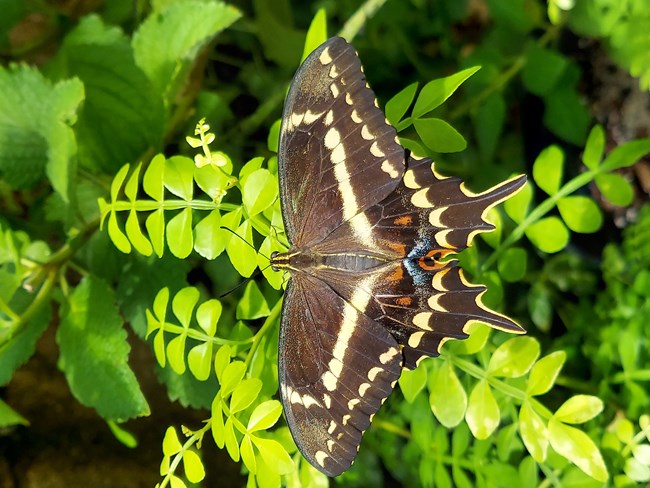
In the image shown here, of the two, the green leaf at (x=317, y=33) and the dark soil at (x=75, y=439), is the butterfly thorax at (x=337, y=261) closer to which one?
the green leaf at (x=317, y=33)

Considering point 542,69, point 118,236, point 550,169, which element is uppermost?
point 118,236

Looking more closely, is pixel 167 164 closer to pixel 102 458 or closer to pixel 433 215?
pixel 433 215

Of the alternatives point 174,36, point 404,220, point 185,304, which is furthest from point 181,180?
point 174,36

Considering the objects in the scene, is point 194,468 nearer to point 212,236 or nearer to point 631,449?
point 212,236

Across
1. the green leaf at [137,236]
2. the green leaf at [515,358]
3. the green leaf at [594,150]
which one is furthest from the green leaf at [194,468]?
the green leaf at [594,150]

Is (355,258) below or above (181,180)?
below

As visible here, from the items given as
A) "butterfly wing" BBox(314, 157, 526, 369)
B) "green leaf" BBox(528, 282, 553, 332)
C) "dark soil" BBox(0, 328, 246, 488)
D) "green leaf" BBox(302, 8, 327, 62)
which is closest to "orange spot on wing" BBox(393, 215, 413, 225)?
"butterfly wing" BBox(314, 157, 526, 369)

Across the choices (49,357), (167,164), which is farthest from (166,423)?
(167,164)
